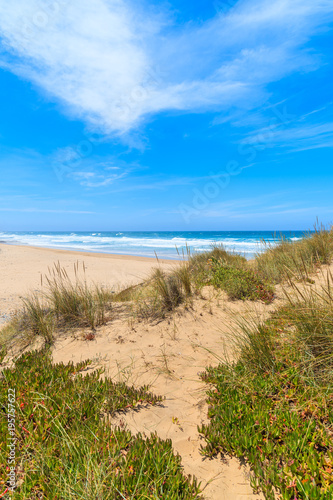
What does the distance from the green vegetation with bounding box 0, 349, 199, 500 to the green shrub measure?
12.0 ft

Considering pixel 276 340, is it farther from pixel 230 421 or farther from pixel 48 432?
pixel 48 432

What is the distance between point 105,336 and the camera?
16.7 ft

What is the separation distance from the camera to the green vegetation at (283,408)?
207cm

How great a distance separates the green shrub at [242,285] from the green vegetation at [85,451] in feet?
12.0

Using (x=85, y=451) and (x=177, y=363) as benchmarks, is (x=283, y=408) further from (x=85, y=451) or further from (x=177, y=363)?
(x=85, y=451)

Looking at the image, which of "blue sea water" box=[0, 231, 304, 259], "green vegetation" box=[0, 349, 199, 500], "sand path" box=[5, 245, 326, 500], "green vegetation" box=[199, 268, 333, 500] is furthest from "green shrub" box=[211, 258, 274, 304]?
"green vegetation" box=[0, 349, 199, 500]

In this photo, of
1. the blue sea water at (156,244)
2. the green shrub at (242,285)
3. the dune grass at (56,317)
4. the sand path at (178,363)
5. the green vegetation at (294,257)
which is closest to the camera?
the sand path at (178,363)

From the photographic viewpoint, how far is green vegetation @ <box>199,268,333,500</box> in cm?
207

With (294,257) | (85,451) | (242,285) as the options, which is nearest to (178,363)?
(85,451)

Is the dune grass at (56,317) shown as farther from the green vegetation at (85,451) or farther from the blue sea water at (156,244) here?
the blue sea water at (156,244)

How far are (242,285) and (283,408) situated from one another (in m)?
3.78

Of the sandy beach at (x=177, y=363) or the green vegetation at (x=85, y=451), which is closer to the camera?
the green vegetation at (x=85, y=451)

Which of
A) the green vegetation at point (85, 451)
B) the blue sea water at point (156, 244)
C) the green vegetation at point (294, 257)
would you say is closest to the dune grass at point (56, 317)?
the green vegetation at point (85, 451)

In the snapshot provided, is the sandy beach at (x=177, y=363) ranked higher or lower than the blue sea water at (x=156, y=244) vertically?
lower
